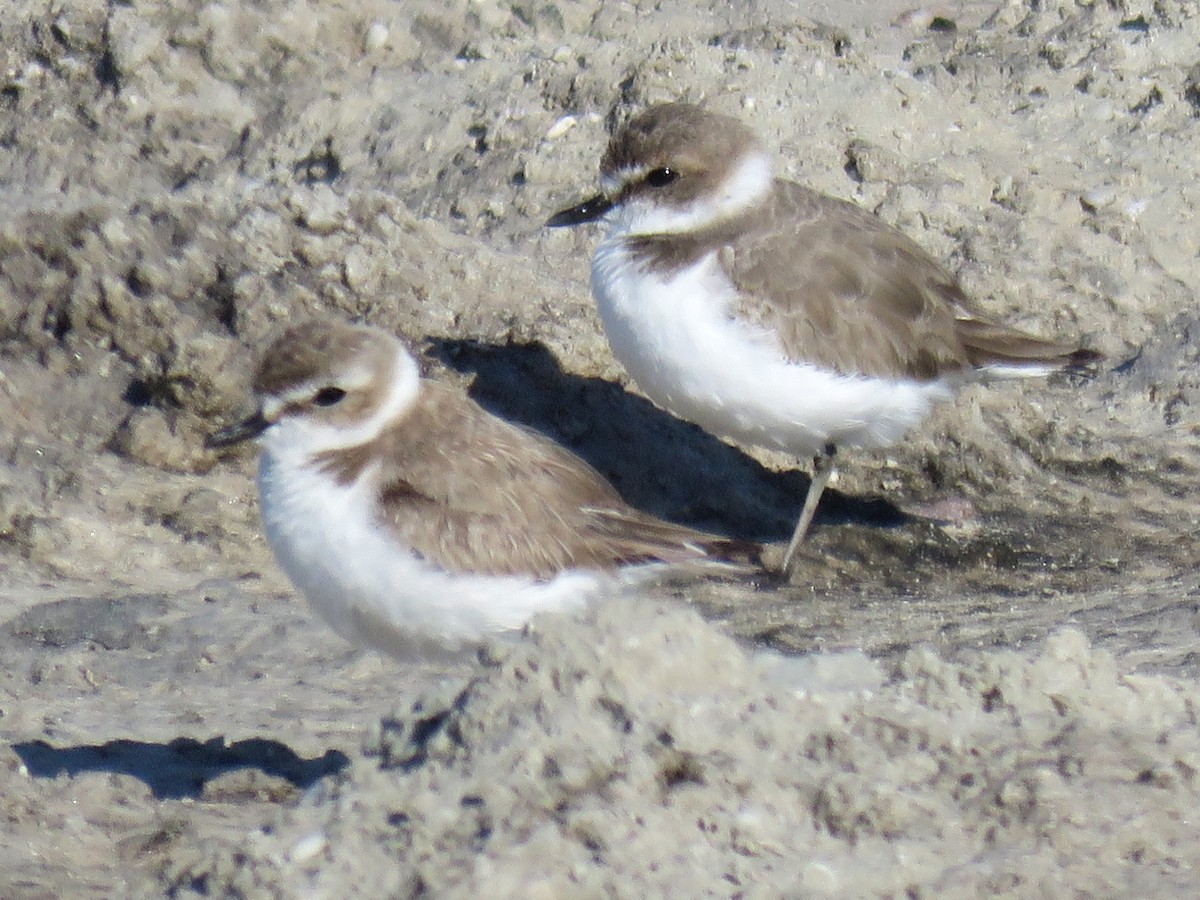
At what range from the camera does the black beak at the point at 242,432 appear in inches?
209

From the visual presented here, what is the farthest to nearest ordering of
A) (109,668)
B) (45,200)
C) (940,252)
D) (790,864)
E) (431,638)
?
(940,252)
(45,200)
(109,668)
(431,638)
(790,864)

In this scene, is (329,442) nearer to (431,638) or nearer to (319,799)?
(431,638)

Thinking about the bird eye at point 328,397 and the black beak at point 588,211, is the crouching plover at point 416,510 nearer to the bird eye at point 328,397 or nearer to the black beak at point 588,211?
the bird eye at point 328,397

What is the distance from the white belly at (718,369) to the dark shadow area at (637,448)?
557mm

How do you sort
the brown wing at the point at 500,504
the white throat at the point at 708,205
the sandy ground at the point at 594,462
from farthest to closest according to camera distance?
the white throat at the point at 708,205, the brown wing at the point at 500,504, the sandy ground at the point at 594,462

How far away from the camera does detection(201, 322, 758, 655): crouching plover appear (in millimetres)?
4969

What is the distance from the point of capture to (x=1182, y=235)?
854 centimetres

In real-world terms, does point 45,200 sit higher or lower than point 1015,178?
lower

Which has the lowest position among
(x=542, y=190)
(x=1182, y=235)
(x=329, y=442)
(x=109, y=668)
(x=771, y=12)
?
(x=109, y=668)

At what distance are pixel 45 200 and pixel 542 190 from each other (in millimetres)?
2325

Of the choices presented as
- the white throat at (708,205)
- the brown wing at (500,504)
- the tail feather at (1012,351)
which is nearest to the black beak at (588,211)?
the white throat at (708,205)

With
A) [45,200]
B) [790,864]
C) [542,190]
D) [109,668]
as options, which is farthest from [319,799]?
[542,190]

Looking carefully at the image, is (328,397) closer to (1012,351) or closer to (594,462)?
(594,462)

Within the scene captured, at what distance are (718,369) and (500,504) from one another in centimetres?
172
